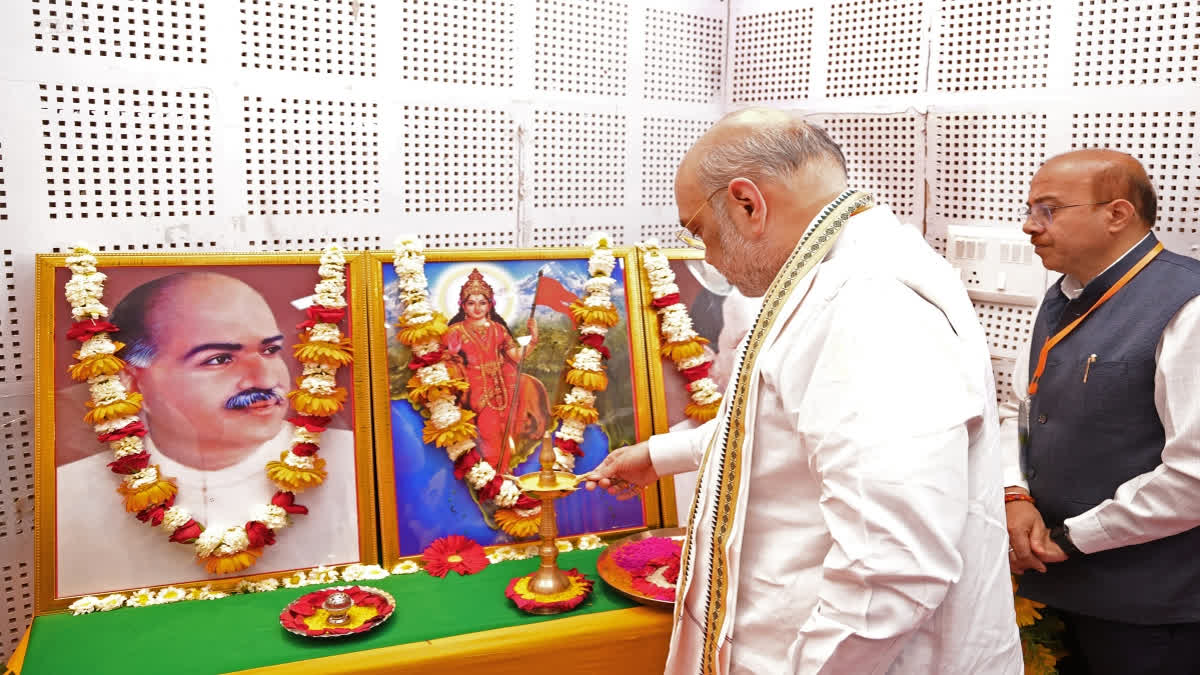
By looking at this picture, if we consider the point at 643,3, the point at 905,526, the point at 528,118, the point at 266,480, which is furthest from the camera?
the point at 643,3

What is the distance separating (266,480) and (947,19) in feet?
10.1

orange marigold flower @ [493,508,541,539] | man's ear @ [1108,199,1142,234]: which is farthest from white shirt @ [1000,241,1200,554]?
orange marigold flower @ [493,508,541,539]

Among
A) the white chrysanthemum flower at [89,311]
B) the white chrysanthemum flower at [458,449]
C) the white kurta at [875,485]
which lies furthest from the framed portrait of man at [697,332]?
the white chrysanthemum flower at [89,311]

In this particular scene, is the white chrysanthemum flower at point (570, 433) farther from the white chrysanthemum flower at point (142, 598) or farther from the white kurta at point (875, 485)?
the white chrysanthemum flower at point (142, 598)

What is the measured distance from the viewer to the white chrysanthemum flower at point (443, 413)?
3129 mm

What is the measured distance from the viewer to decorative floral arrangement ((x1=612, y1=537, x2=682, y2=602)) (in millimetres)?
2863

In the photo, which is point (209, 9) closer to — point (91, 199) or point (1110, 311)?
point (91, 199)

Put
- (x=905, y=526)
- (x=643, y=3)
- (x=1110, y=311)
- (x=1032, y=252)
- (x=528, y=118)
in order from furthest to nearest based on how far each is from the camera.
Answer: (x=643, y=3) < (x=528, y=118) < (x=1032, y=252) < (x=1110, y=311) < (x=905, y=526)

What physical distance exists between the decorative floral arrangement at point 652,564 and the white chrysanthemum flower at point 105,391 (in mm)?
1637

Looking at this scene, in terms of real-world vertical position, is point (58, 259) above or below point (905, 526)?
above

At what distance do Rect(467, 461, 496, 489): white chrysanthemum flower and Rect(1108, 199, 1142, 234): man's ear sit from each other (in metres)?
2.11

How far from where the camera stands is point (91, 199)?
303 cm

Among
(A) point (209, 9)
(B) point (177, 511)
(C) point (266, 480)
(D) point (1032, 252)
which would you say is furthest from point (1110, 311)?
(A) point (209, 9)

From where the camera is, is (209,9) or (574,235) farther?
(574,235)
